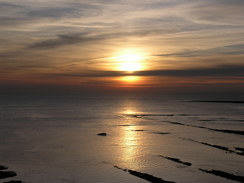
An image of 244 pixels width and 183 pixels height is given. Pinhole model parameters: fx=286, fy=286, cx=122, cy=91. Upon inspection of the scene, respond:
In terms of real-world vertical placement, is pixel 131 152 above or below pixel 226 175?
below

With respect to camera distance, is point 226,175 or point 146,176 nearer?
point 146,176

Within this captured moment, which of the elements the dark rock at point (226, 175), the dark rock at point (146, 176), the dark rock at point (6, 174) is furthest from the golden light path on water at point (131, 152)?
the dark rock at point (6, 174)

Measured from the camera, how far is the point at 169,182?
16953mm

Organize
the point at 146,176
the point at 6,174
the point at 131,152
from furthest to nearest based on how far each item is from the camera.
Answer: the point at 131,152 < the point at 6,174 < the point at 146,176

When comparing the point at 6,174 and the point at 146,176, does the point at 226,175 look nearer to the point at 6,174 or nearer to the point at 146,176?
the point at 146,176

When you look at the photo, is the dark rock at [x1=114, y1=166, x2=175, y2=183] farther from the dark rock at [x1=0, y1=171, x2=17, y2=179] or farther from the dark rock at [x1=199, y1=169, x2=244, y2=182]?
the dark rock at [x1=0, y1=171, x2=17, y2=179]

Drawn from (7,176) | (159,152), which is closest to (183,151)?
(159,152)

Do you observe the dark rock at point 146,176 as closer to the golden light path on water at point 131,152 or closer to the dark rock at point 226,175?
the golden light path on water at point 131,152

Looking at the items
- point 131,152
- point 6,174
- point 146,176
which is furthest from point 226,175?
point 6,174

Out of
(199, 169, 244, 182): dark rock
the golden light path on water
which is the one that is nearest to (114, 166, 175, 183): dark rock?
the golden light path on water

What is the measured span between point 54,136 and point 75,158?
14.3 metres

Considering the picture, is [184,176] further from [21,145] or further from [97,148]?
[21,145]

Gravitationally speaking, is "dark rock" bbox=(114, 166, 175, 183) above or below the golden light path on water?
above

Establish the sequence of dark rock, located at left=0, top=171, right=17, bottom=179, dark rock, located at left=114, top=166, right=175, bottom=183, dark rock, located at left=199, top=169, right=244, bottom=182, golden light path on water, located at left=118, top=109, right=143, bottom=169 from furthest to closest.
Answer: golden light path on water, located at left=118, top=109, right=143, bottom=169
dark rock, located at left=0, top=171, right=17, bottom=179
dark rock, located at left=199, top=169, right=244, bottom=182
dark rock, located at left=114, top=166, right=175, bottom=183
